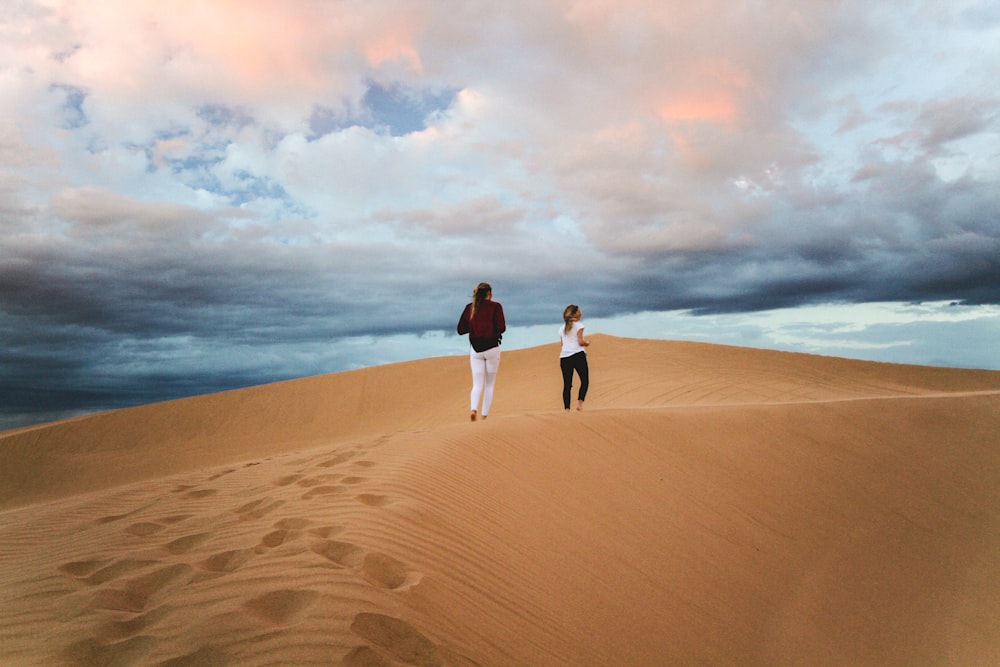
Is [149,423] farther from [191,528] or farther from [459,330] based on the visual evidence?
[191,528]

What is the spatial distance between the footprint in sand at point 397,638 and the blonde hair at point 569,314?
23.6 ft

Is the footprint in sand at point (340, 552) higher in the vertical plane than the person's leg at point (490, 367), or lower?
lower

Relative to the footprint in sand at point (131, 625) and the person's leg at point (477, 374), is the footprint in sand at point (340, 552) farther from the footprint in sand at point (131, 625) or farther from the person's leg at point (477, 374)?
the person's leg at point (477, 374)

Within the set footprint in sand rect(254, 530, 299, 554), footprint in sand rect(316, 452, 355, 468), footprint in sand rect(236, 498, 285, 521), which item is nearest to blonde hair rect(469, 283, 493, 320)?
footprint in sand rect(316, 452, 355, 468)

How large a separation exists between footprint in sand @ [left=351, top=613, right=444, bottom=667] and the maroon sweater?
603 cm

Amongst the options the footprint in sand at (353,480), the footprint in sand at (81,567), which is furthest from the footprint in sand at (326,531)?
the footprint in sand at (81,567)

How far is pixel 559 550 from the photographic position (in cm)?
501

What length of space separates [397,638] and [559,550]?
2.23 m

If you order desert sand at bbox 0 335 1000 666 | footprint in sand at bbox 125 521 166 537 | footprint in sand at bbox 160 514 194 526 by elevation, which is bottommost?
desert sand at bbox 0 335 1000 666

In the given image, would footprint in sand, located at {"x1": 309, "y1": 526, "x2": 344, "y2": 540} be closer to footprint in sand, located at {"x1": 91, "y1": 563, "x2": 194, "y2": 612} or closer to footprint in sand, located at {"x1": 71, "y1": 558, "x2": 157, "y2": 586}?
footprint in sand, located at {"x1": 91, "y1": 563, "x2": 194, "y2": 612}

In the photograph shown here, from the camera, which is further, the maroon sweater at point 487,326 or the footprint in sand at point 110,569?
the maroon sweater at point 487,326

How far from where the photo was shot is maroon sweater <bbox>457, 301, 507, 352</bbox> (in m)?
9.00

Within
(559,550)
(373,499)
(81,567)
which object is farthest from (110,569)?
(559,550)

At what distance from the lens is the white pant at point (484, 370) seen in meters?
9.19
